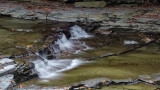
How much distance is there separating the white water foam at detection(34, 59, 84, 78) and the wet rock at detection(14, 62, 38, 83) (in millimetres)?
239

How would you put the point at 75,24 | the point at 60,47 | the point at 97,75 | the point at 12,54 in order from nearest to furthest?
the point at 97,75 → the point at 12,54 → the point at 60,47 → the point at 75,24

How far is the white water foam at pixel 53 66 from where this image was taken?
6148 millimetres

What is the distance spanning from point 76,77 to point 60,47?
3.10m

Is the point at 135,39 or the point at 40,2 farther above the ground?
the point at 40,2

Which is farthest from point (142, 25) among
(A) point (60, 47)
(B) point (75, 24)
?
(A) point (60, 47)

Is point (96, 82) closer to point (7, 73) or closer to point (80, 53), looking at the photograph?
point (7, 73)

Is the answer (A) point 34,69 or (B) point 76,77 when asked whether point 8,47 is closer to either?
(A) point 34,69

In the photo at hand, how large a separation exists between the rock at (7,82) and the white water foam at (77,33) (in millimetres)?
5807

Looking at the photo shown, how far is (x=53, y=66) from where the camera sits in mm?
6832

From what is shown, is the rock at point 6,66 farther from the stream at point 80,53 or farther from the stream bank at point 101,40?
the stream bank at point 101,40

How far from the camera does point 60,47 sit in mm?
8570

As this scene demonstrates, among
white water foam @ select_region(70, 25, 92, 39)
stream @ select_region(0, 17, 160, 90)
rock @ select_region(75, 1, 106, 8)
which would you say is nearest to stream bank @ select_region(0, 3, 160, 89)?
stream @ select_region(0, 17, 160, 90)

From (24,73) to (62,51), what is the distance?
118 inches

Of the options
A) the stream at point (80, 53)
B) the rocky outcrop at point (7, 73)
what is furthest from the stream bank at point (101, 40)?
the rocky outcrop at point (7, 73)
